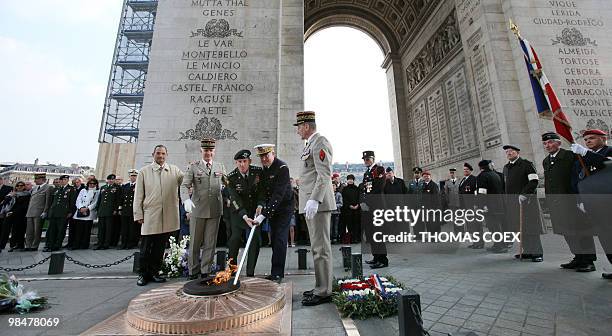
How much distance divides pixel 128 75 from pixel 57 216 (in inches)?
882

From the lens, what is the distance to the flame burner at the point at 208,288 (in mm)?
2623

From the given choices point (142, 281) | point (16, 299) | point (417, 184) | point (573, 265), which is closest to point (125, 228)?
point (142, 281)

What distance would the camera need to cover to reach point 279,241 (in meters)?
3.96

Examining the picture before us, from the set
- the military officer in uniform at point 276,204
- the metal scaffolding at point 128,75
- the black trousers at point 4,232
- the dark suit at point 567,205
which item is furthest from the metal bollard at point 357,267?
the metal scaffolding at point 128,75

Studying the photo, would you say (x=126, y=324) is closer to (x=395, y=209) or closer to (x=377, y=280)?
(x=377, y=280)

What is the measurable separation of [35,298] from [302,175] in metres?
3.33

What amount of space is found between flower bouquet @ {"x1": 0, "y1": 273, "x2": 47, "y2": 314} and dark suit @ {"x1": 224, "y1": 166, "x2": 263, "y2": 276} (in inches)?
86.4

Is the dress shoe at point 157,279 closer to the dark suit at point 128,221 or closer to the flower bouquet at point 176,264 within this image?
the flower bouquet at point 176,264

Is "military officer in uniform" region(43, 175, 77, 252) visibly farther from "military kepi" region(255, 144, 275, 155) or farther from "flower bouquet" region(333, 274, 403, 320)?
"flower bouquet" region(333, 274, 403, 320)

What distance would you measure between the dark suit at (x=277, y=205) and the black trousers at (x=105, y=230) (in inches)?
246

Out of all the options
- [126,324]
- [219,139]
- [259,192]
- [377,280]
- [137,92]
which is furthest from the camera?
[137,92]

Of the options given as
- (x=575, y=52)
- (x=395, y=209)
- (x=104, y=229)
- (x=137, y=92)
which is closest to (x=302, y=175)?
(x=395, y=209)

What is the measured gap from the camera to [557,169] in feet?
15.4

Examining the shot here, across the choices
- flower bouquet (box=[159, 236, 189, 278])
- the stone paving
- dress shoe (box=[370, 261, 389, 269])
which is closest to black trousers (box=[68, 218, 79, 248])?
the stone paving
